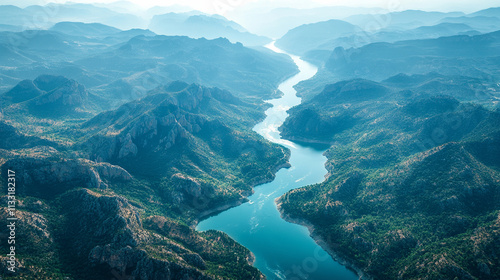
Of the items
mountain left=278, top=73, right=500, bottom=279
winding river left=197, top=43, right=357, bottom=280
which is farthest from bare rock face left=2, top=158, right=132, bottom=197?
mountain left=278, top=73, right=500, bottom=279

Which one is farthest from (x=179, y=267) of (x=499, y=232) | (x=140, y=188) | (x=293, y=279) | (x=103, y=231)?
(x=499, y=232)

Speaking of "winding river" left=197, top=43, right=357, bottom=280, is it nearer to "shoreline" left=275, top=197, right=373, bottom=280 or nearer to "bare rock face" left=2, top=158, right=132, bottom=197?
"shoreline" left=275, top=197, right=373, bottom=280

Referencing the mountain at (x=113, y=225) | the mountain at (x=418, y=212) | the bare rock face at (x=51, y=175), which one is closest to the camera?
the mountain at (x=113, y=225)

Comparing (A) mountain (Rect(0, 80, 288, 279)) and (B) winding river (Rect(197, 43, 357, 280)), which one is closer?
(A) mountain (Rect(0, 80, 288, 279))

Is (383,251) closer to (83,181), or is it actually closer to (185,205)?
(185,205)

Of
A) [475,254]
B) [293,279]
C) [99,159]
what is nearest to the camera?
[475,254]

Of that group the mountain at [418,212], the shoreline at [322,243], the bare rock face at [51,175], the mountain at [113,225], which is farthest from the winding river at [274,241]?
the bare rock face at [51,175]

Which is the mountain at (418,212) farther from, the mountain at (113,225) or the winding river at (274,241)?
the mountain at (113,225)

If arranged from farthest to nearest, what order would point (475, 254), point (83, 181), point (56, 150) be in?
point (56, 150), point (83, 181), point (475, 254)
